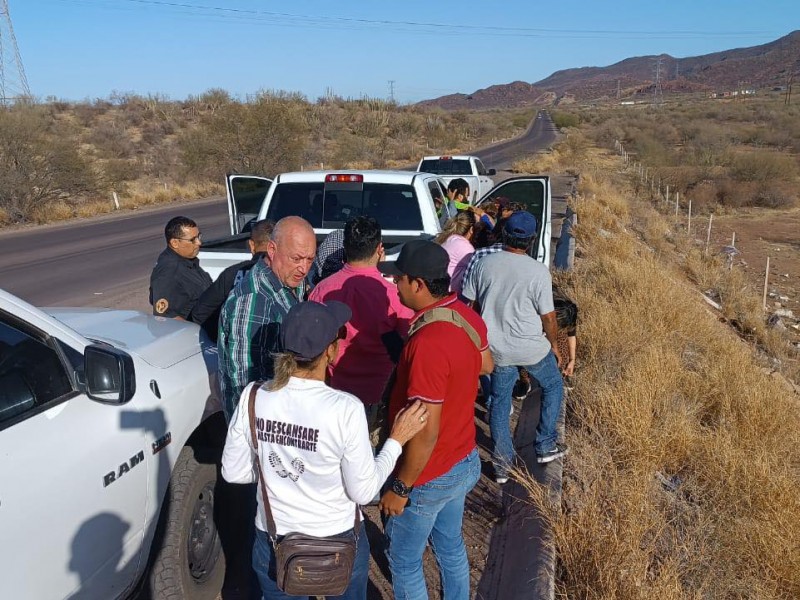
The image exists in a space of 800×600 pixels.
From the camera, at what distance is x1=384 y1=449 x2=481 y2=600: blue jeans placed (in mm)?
2619

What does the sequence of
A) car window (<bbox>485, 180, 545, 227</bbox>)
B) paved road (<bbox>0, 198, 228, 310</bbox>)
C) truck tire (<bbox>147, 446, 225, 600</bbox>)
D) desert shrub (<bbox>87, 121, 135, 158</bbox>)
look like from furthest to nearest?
desert shrub (<bbox>87, 121, 135, 158</bbox>)
paved road (<bbox>0, 198, 228, 310</bbox>)
car window (<bbox>485, 180, 545, 227</bbox>)
truck tire (<bbox>147, 446, 225, 600</bbox>)

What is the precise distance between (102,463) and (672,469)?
343 cm

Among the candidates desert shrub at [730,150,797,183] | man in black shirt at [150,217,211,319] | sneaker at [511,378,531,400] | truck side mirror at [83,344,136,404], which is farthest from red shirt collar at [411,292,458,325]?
desert shrub at [730,150,797,183]

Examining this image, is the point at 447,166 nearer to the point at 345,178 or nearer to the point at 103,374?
the point at 345,178

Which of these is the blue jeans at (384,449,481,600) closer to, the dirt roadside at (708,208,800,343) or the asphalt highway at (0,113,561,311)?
the asphalt highway at (0,113,561,311)

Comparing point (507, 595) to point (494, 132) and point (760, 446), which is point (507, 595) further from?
point (494, 132)

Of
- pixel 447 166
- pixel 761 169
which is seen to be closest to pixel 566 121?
pixel 761 169

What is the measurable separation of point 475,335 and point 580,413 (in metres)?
2.60

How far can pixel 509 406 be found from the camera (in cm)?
412

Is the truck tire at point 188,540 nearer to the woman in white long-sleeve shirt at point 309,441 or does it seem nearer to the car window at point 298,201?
the woman in white long-sleeve shirt at point 309,441

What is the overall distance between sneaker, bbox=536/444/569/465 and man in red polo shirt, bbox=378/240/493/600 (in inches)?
59.1

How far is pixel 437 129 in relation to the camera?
67250mm

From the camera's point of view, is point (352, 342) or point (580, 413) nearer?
point (352, 342)

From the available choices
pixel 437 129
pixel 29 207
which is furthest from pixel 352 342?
pixel 437 129
